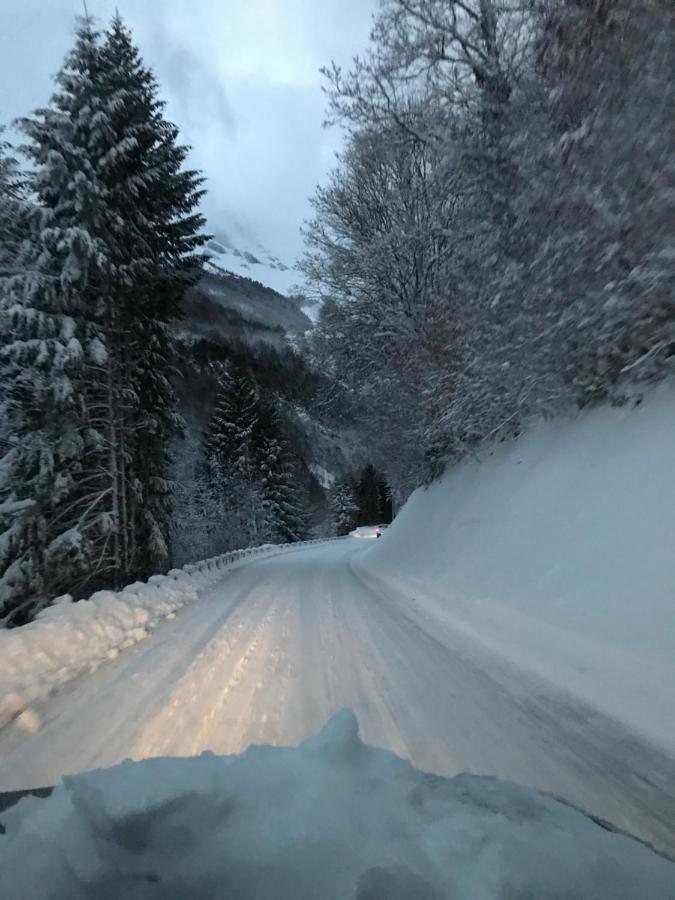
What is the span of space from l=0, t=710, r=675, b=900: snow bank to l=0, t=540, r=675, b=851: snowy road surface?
4.17 feet

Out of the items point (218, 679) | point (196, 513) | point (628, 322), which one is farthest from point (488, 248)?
point (196, 513)

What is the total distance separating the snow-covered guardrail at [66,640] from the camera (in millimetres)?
5062

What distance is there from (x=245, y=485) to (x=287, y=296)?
903 inches

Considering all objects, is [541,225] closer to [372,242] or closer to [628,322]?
[628,322]

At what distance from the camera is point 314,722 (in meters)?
4.28

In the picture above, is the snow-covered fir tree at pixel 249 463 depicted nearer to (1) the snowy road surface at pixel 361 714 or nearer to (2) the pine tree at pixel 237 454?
(2) the pine tree at pixel 237 454

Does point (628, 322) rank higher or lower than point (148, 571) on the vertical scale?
higher

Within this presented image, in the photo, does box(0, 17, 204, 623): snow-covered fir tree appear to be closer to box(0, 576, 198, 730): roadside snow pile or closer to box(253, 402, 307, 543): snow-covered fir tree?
box(0, 576, 198, 730): roadside snow pile

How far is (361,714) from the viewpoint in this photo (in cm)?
446

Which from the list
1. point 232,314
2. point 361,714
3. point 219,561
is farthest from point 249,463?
point 232,314

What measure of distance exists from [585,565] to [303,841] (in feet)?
18.4

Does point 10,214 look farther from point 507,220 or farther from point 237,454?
point 237,454

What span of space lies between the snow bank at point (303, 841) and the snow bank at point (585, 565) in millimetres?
2408

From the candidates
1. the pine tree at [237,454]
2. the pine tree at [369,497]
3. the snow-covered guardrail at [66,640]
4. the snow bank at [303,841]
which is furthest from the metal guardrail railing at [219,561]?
the pine tree at [369,497]
